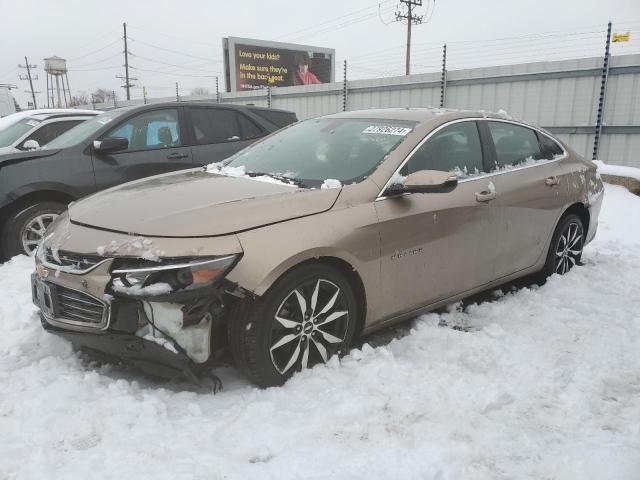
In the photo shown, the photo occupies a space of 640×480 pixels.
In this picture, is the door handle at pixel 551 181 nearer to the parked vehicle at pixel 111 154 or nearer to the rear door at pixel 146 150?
the parked vehicle at pixel 111 154

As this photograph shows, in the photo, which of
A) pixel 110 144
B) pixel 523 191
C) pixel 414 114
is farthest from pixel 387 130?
pixel 110 144

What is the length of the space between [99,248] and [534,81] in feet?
35.1

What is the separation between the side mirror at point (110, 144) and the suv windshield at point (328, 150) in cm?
192

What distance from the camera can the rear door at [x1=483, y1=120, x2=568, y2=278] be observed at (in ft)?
13.3

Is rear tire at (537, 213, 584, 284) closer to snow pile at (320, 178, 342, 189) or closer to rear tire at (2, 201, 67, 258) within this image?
snow pile at (320, 178, 342, 189)

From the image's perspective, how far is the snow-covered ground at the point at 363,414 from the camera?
223 centimetres

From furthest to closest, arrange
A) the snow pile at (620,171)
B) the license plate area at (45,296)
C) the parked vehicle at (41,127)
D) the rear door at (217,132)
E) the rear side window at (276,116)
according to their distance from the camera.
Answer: the snow pile at (620,171) < the parked vehicle at (41,127) < the rear side window at (276,116) < the rear door at (217,132) < the license plate area at (45,296)

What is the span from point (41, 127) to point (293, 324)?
21.9 feet

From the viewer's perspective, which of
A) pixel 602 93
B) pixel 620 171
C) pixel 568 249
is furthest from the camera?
pixel 602 93

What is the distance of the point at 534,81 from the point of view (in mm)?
11125

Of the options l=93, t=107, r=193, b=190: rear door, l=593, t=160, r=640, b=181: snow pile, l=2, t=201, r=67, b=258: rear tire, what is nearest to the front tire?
l=2, t=201, r=67, b=258: rear tire

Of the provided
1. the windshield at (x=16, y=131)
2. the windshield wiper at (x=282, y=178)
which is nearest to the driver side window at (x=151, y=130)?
the windshield wiper at (x=282, y=178)

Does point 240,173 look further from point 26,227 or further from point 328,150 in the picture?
point 26,227

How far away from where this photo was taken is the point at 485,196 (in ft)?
12.5
